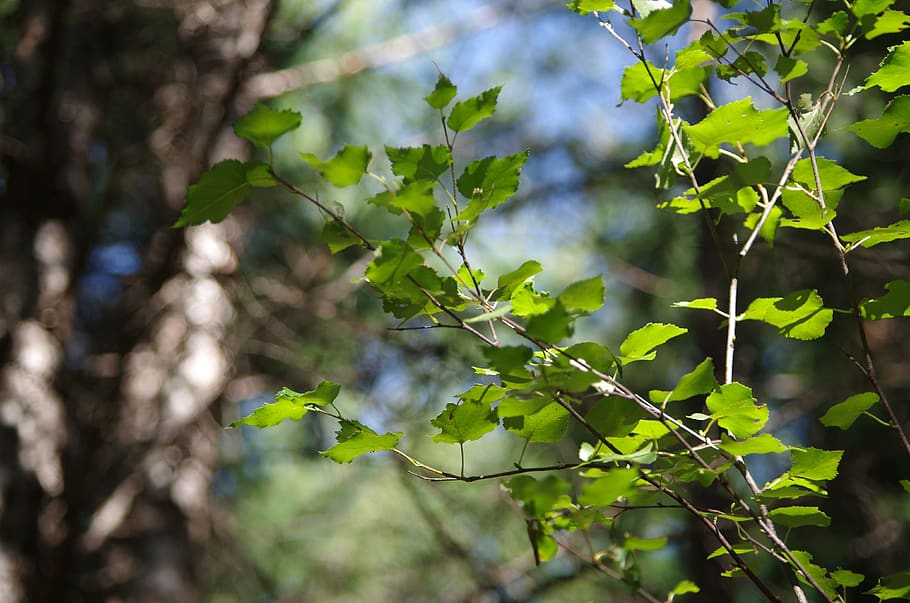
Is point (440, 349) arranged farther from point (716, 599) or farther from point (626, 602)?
point (626, 602)

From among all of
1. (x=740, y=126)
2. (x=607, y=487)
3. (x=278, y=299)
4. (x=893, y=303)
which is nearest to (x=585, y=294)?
(x=607, y=487)

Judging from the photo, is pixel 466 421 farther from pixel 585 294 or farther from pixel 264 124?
pixel 264 124

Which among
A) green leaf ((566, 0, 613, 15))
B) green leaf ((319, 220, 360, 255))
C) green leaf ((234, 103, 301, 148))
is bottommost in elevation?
green leaf ((319, 220, 360, 255))

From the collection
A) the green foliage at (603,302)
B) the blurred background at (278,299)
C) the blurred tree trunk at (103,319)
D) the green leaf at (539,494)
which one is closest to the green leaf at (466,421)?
the green foliage at (603,302)

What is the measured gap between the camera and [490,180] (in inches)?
25.0

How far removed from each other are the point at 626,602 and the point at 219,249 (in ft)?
7.97

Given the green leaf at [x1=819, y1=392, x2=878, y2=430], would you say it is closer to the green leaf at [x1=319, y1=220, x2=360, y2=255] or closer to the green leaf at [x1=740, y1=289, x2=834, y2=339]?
the green leaf at [x1=740, y1=289, x2=834, y2=339]

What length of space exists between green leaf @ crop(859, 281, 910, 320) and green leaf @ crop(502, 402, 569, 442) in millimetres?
305

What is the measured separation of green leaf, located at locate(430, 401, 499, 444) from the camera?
25.6 inches

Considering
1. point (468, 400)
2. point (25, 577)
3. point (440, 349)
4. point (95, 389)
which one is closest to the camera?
point (468, 400)

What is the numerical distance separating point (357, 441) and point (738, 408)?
32cm

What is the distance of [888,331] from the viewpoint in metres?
3.78

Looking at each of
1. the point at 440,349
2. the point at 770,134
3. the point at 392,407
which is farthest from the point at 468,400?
the point at 392,407

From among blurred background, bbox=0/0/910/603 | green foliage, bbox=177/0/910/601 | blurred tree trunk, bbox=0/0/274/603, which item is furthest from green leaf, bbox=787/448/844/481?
blurred tree trunk, bbox=0/0/274/603
